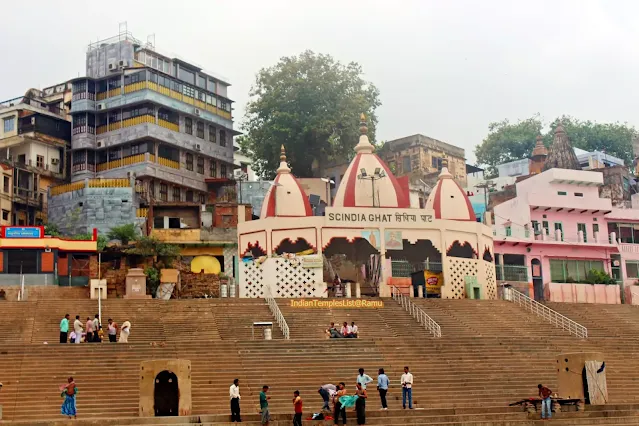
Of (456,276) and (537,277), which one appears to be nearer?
(456,276)

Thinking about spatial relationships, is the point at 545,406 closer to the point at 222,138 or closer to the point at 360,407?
the point at 360,407

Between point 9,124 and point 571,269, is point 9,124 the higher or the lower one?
the higher one

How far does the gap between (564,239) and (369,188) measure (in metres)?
13.8

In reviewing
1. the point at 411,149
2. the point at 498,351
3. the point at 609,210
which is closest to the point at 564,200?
the point at 609,210

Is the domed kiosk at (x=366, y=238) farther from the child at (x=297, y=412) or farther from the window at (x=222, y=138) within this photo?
the window at (x=222, y=138)

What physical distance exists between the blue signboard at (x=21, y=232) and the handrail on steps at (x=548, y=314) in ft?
65.7

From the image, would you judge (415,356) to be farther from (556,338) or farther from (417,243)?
(417,243)

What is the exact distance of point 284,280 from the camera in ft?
127

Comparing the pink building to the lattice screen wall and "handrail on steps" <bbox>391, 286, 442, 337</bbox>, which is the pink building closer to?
"handrail on steps" <bbox>391, 286, 442, 337</bbox>

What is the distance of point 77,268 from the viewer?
4425 cm

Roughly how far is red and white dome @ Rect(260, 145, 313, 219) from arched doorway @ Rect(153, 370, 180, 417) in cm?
1857

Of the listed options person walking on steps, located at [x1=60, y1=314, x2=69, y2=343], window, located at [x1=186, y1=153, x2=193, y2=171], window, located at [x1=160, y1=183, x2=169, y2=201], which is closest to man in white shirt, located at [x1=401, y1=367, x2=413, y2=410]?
person walking on steps, located at [x1=60, y1=314, x2=69, y2=343]

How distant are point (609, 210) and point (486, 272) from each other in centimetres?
1282

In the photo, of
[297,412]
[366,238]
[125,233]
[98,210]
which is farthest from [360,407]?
[98,210]
